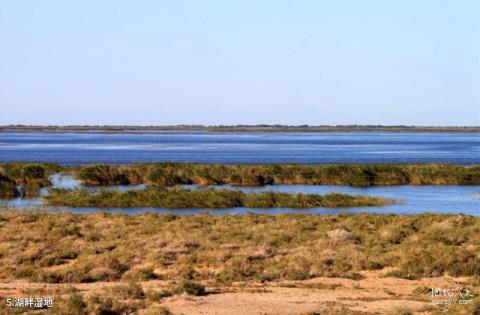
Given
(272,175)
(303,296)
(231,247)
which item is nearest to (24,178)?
(272,175)

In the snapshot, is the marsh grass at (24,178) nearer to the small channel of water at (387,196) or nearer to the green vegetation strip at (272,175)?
the small channel of water at (387,196)

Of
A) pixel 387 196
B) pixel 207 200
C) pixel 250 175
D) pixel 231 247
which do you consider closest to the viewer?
pixel 231 247

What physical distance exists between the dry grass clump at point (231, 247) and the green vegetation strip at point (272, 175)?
71.7 ft

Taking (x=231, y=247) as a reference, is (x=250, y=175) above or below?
below

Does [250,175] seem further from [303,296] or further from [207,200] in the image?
[303,296]

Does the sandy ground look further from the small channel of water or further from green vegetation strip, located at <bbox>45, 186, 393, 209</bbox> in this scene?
green vegetation strip, located at <bbox>45, 186, 393, 209</bbox>

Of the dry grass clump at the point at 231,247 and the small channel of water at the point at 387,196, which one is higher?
the dry grass clump at the point at 231,247

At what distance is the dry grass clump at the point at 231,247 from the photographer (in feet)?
66.6

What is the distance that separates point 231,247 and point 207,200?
17.5 m

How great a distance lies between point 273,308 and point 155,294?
Answer: 2506 millimetres

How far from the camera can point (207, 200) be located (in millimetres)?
41156

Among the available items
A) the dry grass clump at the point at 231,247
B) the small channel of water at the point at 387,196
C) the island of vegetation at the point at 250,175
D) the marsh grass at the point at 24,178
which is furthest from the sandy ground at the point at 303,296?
the island of vegetation at the point at 250,175

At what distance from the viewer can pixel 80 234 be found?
26.7 meters

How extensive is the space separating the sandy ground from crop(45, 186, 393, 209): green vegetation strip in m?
20.3
